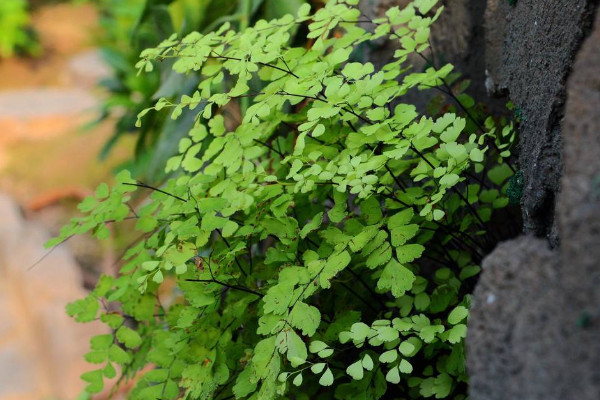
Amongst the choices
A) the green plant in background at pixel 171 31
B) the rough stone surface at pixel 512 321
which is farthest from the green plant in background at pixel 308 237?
the green plant in background at pixel 171 31

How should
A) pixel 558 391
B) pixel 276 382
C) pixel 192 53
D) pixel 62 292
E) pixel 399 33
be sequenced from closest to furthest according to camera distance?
pixel 558 391, pixel 276 382, pixel 192 53, pixel 399 33, pixel 62 292

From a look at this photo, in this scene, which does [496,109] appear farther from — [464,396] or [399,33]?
[464,396]

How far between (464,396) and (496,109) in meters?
0.92

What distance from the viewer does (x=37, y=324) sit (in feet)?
12.5

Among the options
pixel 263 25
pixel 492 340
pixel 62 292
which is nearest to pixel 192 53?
pixel 263 25

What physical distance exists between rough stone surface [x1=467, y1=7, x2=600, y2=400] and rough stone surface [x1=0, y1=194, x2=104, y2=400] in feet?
9.37

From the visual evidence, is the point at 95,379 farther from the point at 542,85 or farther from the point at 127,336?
the point at 542,85

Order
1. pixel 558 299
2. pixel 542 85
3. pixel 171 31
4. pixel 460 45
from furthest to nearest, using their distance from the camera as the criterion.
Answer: pixel 171 31, pixel 460 45, pixel 542 85, pixel 558 299

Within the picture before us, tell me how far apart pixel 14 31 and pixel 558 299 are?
24.4ft

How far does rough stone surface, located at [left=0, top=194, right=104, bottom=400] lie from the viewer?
355 centimetres

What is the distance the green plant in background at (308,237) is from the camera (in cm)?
141

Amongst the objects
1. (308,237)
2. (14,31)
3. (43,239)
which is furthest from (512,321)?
(14,31)

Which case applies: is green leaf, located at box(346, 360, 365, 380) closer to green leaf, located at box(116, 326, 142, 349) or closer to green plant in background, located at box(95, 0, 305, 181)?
green leaf, located at box(116, 326, 142, 349)

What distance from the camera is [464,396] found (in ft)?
5.11
